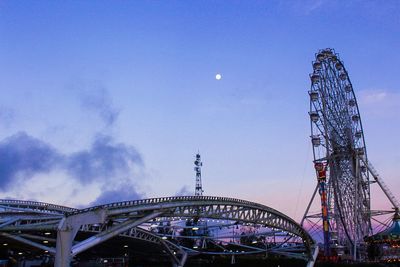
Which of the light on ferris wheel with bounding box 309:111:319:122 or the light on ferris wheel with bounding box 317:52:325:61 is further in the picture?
the light on ferris wheel with bounding box 317:52:325:61

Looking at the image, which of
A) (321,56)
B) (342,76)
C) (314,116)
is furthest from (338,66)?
(314,116)

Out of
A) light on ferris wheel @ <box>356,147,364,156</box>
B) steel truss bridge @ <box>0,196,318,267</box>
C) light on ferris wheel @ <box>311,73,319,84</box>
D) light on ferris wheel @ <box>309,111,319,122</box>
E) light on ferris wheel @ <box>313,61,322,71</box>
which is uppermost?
light on ferris wheel @ <box>313,61,322,71</box>

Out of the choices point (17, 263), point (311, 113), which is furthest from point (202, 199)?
point (17, 263)

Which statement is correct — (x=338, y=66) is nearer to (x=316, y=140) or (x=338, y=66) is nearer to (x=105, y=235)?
(x=316, y=140)

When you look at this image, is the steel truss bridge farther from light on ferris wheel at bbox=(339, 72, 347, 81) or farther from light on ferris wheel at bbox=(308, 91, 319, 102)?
light on ferris wheel at bbox=(339, 72, 347, 81)

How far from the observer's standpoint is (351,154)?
9550 centimetres

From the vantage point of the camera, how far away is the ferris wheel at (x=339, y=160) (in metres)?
89.4

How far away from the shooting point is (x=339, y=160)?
306ft

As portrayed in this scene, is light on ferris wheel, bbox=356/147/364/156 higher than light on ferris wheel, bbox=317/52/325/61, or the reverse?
light on ferris wheel, bbox=317/52/325/61

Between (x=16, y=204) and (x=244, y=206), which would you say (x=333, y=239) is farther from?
(x=16, y=204)

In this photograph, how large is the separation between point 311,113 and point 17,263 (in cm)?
6510

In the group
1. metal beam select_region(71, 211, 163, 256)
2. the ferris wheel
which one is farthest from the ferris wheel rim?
metal beam select_region(71, 211, 163, 256)

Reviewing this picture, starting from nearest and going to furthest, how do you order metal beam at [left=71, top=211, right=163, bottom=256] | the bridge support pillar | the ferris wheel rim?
the bridge support pillar
metal beam at [left=71, top=211, right=163, bottom=256]
the ferris wheel rim

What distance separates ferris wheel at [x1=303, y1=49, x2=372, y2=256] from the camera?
8944cm
